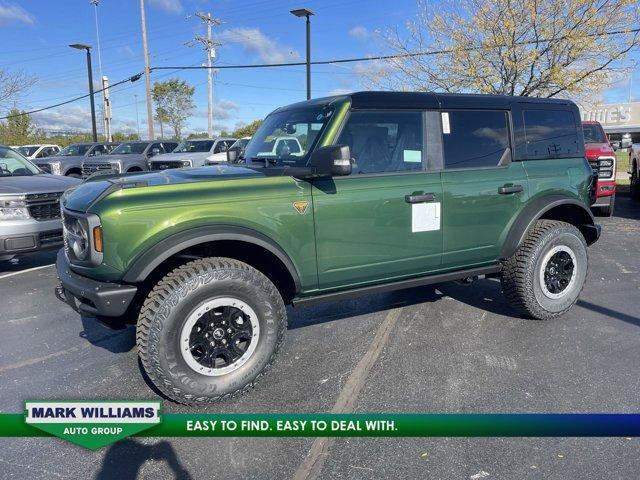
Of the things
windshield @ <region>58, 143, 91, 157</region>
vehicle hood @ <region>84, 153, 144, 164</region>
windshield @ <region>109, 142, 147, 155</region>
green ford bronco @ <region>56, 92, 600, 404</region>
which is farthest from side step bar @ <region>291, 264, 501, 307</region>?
windshield @ <region>58, 143, 91, 157</region>

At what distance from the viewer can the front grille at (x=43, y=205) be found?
5926 millimetres

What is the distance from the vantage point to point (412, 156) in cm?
383

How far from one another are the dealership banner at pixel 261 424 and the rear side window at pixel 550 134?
11.8 ft

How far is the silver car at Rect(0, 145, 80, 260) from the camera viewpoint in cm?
568

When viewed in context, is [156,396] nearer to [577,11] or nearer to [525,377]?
[525,377]

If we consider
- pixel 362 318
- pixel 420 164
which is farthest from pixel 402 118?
pixel 362 318

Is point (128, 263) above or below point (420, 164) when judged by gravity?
below

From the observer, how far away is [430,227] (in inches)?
150

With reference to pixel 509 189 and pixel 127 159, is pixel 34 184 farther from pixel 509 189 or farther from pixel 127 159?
pixel 127 159

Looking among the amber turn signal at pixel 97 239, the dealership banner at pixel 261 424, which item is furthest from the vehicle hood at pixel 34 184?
the dealership banner at pixel 261 424

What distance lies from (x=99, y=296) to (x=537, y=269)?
11.6ft

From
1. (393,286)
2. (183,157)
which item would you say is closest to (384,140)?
(393,286)

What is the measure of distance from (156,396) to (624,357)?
344 cm

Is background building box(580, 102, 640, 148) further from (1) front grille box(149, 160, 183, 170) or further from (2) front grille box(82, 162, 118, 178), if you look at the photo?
(2) front grille box(82, 162, 118, 178)
